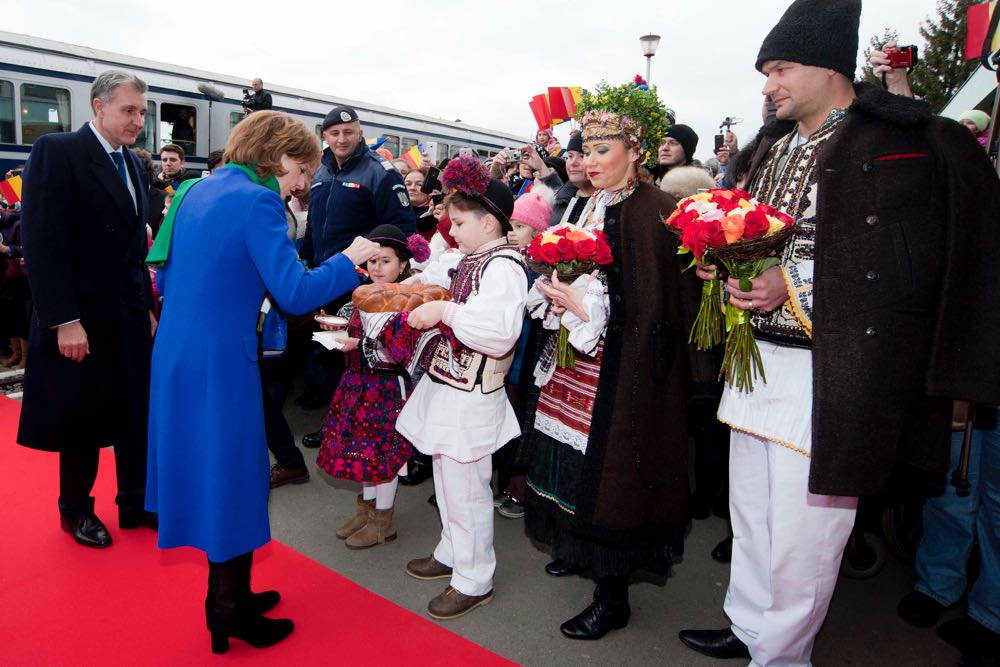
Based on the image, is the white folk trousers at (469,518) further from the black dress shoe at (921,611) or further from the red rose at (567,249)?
the black dress shoe at (921,611)

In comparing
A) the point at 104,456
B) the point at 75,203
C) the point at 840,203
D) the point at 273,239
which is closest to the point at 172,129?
the point at 104,456

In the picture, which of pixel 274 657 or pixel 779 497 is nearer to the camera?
pixel 779 497

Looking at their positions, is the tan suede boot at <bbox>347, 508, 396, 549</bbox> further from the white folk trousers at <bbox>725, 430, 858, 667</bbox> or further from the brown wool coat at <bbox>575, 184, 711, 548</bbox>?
the white folk trousers at <bbox>725, 430, 858, 667</bbox>

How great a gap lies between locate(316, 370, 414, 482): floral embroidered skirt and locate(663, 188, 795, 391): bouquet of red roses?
1.67 metres

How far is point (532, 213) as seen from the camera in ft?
12.3

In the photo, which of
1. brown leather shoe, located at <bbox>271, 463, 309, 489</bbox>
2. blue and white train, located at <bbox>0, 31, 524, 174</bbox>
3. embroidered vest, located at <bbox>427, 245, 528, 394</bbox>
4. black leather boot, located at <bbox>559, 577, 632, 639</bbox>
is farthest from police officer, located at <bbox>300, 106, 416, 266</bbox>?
blue and white train, located at <bbox>0, 31, 524, 174</bbox>

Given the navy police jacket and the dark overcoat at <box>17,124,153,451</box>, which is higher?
the navy police jacket

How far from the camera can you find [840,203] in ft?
6.57

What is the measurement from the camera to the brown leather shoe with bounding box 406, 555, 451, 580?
129 inches

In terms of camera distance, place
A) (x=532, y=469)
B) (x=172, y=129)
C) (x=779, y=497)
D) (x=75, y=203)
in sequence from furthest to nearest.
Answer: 1. (x=172, y=129)
2. (x=75, y=203)
3. (x=532, y=469)
4. (x=779, y=497)

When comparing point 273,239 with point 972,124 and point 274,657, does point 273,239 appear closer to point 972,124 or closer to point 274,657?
point 274,657

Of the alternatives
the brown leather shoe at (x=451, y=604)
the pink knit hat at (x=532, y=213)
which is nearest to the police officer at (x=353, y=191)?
the pink knit hat at (x=532, y=213)

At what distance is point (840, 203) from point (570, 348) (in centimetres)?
113

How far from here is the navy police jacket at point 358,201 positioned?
4594 mm
